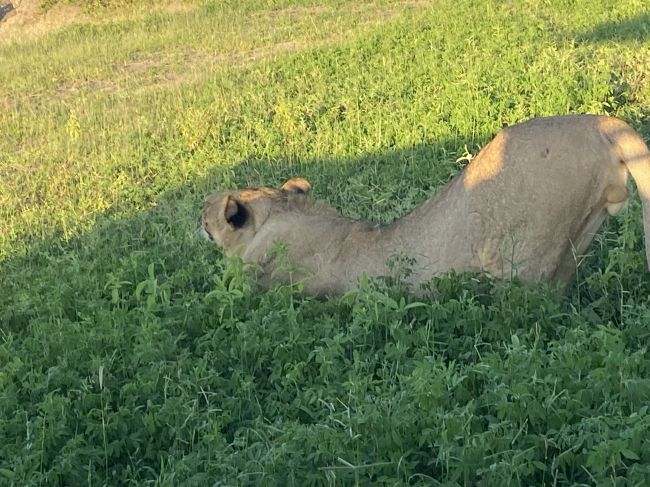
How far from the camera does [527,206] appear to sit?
4.59 meters

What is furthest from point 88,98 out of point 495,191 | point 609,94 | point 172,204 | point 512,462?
point 512,462

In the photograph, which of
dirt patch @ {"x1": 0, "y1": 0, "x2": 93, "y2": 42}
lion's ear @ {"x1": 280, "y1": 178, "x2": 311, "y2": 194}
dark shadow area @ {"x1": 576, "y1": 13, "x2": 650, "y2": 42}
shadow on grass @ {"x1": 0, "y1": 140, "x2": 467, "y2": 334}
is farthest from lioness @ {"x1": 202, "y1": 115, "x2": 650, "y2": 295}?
dirt patch @ {"x1": 0, "y1": 0, "x2": 93, "y2": 42}

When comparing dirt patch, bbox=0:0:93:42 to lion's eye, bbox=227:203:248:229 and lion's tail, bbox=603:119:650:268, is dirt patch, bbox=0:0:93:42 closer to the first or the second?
lion's eye, bbox=227:203:248:229

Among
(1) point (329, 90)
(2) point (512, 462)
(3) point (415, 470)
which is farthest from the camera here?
(1) point (329, 90)

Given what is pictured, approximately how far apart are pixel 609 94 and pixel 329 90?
10.7 feet

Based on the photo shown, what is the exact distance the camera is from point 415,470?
10.1 ft

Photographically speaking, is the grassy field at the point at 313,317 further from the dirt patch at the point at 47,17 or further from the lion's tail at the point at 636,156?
the dirt patch at the point at 47,17

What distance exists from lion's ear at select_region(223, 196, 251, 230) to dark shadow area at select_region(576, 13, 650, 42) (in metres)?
7.09

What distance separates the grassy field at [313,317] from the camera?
3098mm

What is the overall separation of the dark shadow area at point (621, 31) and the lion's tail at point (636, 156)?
751 cm

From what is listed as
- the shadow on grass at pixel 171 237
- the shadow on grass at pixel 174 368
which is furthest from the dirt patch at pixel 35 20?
the shadow on grass at pixel 174 368

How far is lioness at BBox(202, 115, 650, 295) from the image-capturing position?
446 centimetres

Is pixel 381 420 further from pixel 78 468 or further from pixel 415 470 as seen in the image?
pixel 78 468

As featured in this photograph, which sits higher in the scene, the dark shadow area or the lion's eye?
the lion's eye
